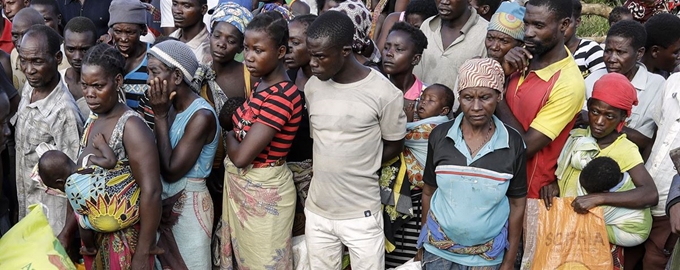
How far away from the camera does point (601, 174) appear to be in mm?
3740

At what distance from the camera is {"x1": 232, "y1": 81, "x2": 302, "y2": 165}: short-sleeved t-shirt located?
12.8 feet

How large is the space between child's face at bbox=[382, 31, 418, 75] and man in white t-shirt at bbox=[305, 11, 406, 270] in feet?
1.54

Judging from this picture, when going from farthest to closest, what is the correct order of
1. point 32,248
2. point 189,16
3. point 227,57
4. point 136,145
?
point 189,16, point 227,57, point 136,145, point 32,248

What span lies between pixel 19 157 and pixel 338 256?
2.18 m

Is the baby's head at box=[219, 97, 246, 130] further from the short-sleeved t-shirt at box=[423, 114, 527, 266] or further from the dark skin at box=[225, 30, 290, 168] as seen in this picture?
the short-sleeved t-shirt at box=[423, 114, 527, 266]

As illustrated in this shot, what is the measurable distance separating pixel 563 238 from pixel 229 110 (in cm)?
206

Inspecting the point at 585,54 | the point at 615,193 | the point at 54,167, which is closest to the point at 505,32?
the point at 585,54

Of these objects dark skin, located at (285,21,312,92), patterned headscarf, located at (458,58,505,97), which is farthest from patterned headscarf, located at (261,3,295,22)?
patterned headscarf, located at (458,58,505,97)

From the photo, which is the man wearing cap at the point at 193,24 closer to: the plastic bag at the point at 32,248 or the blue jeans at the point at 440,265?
the plastic bag at the point at 32,248

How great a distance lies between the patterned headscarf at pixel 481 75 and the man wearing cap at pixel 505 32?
59 centimetres

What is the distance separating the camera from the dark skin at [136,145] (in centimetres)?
360

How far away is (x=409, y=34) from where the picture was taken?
4.45 meters

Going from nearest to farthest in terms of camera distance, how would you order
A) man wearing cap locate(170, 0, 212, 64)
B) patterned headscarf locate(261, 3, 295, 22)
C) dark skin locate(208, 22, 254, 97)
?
dark skin locate(208, 22, 254, 97), patterned headscarf locate(261, 3, 295, 22), man wearing cap locate(170, 0, 212, 64)

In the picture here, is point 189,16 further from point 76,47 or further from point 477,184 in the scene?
point 477,184
